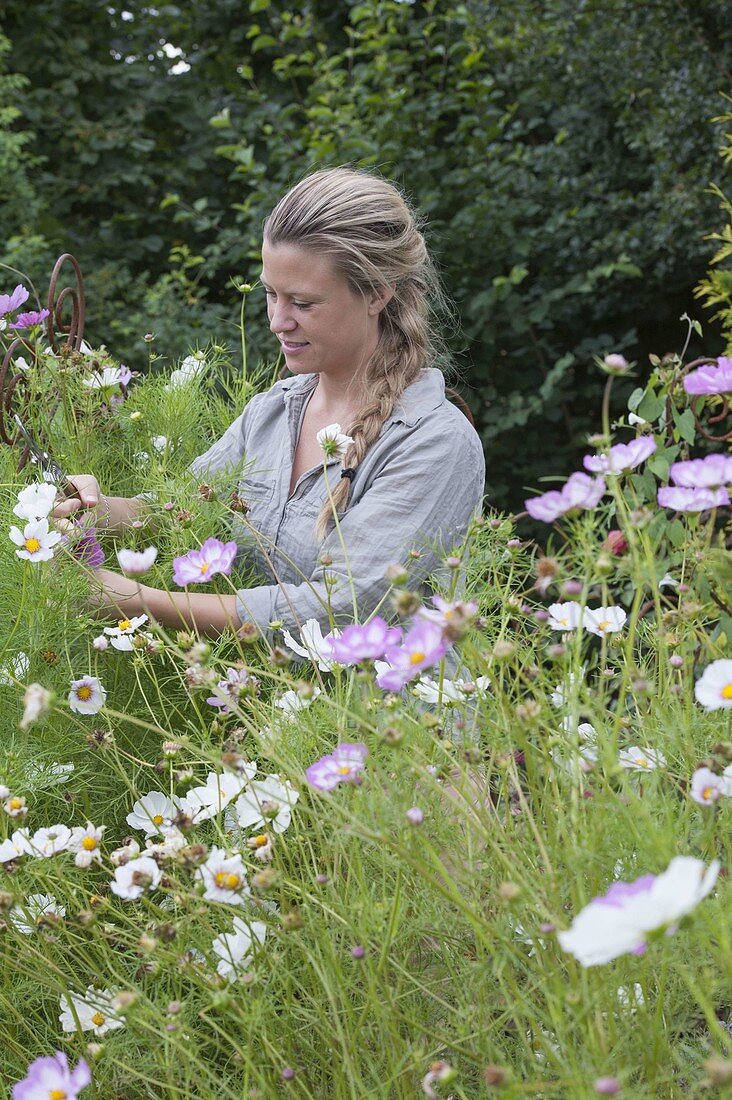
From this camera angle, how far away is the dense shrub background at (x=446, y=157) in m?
3.64

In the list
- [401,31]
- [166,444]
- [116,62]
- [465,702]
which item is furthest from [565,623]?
[116,62]

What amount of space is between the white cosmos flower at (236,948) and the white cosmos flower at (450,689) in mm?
250

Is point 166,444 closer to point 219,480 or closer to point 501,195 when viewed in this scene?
point 219,480

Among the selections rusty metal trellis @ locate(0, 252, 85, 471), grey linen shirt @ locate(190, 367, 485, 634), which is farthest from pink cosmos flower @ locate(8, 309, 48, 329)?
grey linen shirt @ locate(190, 367, 485, 634)

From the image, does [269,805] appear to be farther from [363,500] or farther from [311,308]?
[311,308]

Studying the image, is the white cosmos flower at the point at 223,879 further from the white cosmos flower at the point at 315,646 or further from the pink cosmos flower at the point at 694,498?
the pink cosmos flower at the point at 694,498

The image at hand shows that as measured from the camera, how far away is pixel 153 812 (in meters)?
1.13

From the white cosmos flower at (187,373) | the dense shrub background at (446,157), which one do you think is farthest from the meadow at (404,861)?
the dense shrub background at (446,157)

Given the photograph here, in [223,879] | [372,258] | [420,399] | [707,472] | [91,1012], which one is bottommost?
[91,1012]

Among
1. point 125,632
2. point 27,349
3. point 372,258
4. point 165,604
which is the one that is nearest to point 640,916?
point 125,632

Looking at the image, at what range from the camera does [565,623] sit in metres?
1.20

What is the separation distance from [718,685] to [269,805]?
0.36 meters

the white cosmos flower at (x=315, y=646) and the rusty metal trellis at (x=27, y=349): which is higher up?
the rusty metal trellis at (x=27, y=349)

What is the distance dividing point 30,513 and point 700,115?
2.90 meters
